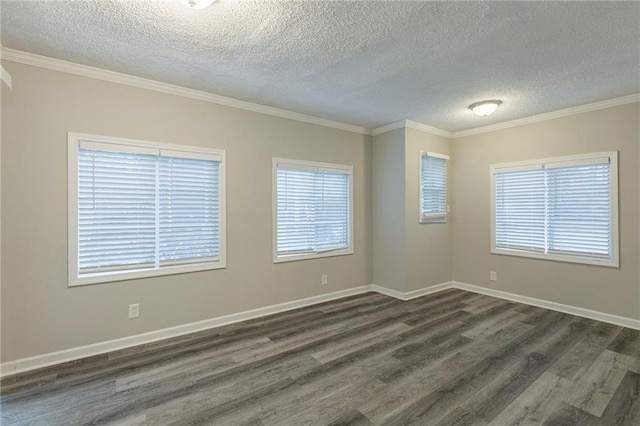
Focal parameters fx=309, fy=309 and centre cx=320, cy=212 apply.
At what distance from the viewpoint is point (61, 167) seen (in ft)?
9.18

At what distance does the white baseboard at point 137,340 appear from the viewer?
2633mm

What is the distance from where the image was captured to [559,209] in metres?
4.15

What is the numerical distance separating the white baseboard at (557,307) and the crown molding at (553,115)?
2513 mm

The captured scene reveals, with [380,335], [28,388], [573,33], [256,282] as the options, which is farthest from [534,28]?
[28,388]

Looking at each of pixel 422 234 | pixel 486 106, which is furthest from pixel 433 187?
pixel 486 106

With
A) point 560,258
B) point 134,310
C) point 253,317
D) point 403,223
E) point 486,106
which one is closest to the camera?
point 134,310

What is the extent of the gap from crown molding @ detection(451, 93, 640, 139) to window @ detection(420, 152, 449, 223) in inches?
22.2

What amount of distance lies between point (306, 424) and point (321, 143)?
3.50m

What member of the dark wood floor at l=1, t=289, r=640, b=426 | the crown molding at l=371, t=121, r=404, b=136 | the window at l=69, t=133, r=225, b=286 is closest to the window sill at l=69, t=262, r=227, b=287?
the window at l=69, t=133, r=225, b=286

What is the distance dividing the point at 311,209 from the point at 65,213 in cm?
277

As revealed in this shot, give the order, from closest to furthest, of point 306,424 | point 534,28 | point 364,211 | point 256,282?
point 306,424, point 534,28, point 256,282, point 364,211

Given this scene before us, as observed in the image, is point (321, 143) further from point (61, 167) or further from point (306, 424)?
point (306, 424)

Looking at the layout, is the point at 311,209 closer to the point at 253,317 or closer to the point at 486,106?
the point at 253,317

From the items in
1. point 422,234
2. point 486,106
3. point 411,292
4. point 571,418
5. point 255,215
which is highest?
point 486,106
